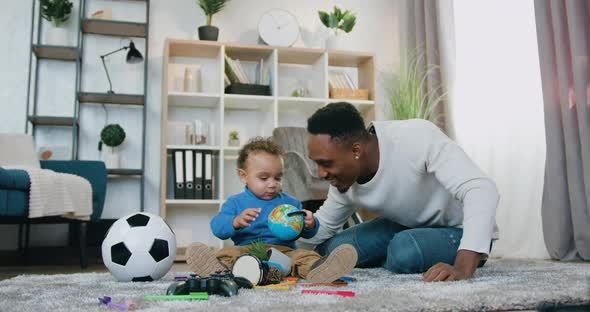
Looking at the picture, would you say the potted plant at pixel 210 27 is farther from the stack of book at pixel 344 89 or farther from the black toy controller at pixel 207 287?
the black toy controller at pixel 207 287

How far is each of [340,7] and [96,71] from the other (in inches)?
74.6

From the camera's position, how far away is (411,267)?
2000mm

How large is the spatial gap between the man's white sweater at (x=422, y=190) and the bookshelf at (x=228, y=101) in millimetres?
2048

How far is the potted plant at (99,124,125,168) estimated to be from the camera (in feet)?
13.2

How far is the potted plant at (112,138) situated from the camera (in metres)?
4.03

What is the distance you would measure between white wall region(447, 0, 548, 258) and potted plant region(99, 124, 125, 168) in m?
2.18

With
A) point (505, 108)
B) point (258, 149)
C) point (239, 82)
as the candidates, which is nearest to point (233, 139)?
point (239, 82)

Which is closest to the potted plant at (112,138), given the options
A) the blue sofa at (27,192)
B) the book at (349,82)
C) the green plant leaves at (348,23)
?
the blue sofa at (27,192)

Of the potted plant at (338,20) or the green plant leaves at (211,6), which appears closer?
the green plant leaves at (211,6)

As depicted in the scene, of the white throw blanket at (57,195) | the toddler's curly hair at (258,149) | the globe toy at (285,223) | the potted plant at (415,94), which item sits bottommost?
the globe toy at (285,223)

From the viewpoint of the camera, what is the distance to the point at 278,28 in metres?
4.38

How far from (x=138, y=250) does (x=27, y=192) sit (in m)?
1.27

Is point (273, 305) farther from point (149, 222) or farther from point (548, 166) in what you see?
point (548, 166)

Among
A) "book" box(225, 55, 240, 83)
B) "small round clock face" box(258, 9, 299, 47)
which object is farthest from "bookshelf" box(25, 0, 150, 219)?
"small round clock face" box(258, 9, 299, 47)
